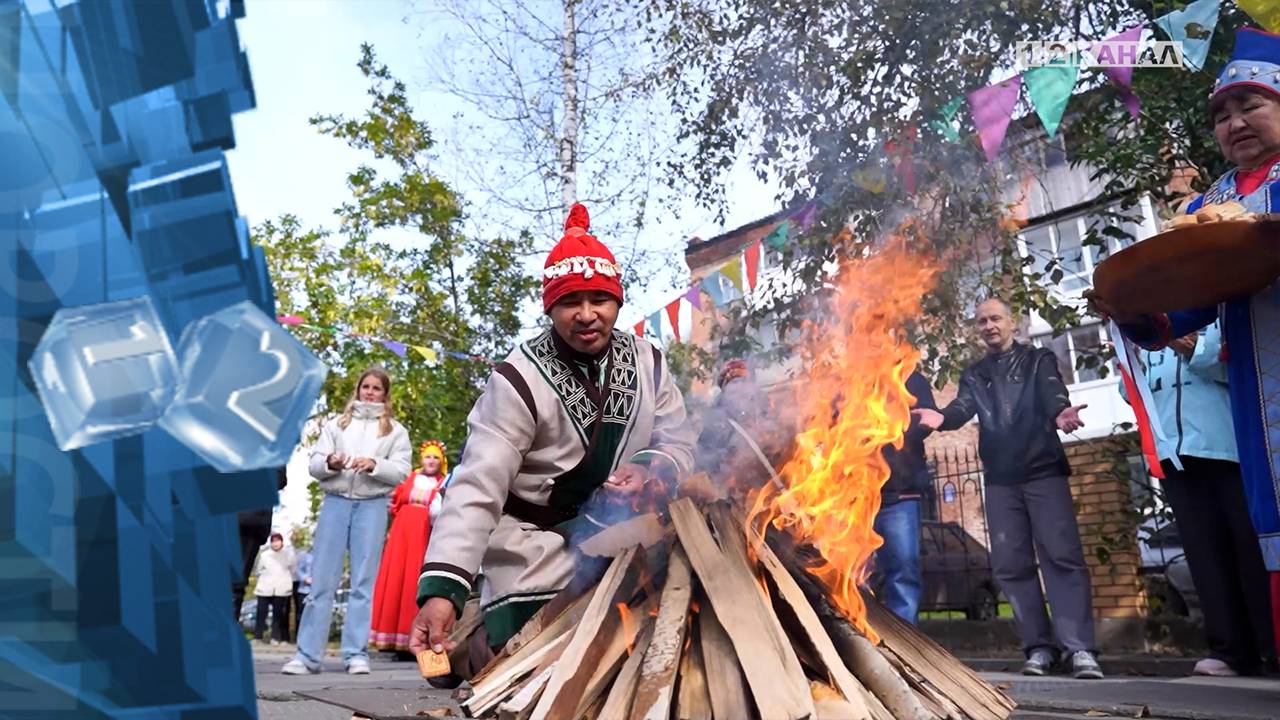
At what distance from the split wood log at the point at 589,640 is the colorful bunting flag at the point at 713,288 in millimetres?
6791

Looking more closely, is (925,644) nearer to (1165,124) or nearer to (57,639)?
(57,639)

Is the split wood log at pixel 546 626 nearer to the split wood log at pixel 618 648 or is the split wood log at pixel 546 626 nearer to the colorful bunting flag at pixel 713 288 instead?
the split wood log at pixel 618 648

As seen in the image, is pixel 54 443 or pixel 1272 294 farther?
pixel 1272 294

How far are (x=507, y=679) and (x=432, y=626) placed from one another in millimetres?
287

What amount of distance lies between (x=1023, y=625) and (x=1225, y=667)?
1.05 meters

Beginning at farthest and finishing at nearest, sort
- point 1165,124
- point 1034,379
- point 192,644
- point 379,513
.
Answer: point 379,513, point 1165,124, point 1034,379, point 192,644

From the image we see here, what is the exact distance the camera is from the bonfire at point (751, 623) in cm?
226

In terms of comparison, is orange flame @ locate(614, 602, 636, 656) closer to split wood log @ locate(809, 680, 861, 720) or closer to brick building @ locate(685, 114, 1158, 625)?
split wood log @ locate(809, 680, 861, 720)

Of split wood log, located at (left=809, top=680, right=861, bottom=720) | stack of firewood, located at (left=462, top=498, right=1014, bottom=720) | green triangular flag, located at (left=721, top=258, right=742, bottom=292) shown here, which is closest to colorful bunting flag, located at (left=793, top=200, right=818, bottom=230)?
green triangular flag, located at (left=721, top=258, right=742, bottom=292)

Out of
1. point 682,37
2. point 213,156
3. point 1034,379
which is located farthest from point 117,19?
point 682,37

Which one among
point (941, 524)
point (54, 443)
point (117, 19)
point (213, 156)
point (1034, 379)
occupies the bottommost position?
point (941, 524)

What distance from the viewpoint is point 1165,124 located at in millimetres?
6262

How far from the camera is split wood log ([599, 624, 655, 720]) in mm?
2232
